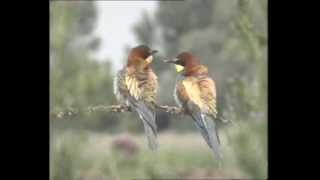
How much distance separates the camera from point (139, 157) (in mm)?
2912

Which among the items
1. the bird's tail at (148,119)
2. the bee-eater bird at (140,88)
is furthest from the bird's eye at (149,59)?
the bird's tail at (148,119)

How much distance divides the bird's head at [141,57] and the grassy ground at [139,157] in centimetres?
25

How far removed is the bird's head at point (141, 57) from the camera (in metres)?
2.24

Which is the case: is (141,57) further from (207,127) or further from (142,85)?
(207,127)

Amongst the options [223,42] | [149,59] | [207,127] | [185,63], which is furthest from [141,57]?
Result: [223,42]

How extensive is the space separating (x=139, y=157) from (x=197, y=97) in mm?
711

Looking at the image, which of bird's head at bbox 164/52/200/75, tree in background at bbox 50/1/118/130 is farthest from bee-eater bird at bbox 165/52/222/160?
tree in background at bbox 50/1/118/130

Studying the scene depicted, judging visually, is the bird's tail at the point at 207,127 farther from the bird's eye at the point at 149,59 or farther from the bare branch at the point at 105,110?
the bird's eye at the point at 149,59

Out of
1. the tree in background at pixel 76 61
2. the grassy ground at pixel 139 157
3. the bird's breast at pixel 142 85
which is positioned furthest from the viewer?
the tree in background at pixel 76 61

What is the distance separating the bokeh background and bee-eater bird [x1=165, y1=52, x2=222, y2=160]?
1.3 inches
